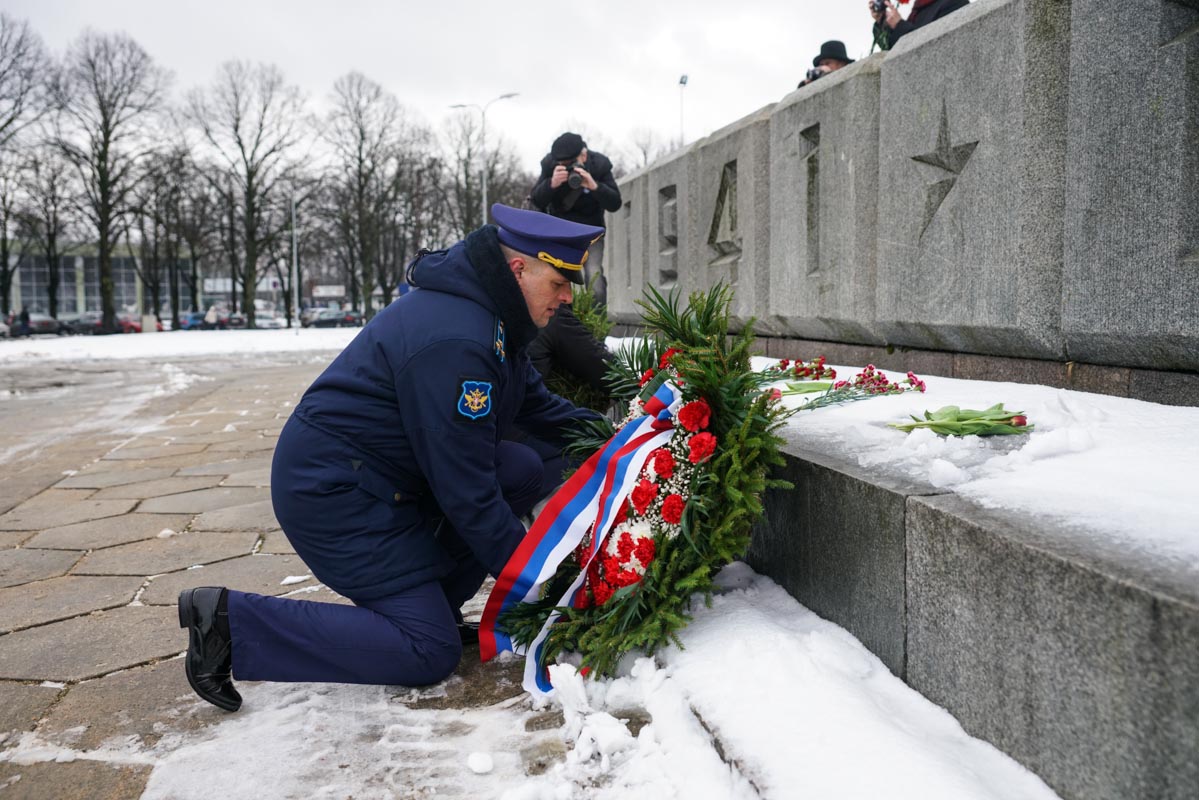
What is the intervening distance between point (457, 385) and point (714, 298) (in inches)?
32.2

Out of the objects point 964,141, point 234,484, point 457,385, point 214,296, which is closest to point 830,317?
point 964,141

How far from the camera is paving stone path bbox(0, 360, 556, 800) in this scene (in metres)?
2.29

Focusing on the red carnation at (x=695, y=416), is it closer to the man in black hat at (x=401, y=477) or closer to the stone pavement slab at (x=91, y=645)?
the man in black hat at (x=401, y=477)

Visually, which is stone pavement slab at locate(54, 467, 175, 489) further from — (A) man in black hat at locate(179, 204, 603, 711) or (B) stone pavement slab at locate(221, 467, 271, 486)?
(A) man in black hat at locate(179, 204, 603, 711)

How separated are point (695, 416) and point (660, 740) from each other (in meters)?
0.85

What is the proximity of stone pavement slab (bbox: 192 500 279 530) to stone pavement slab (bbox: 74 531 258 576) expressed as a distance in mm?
115

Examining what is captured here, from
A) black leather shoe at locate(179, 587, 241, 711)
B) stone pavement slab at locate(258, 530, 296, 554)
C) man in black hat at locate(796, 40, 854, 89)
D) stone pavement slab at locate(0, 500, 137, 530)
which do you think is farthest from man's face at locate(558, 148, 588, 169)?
black leather shoe at locate(179, 587, 241, 711)

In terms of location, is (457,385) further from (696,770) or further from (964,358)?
(964,358)

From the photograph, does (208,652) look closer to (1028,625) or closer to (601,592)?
(601,592)

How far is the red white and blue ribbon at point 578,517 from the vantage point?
2.62 m

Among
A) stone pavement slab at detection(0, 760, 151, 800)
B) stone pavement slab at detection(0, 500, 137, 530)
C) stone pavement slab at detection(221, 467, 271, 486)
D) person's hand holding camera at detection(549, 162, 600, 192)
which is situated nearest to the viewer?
stone pavement slab at detection(0, 760, 151, 800)

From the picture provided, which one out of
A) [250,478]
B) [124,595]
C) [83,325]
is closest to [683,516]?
[124,595]

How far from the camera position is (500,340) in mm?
2721

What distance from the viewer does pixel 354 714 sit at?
2.51 m
